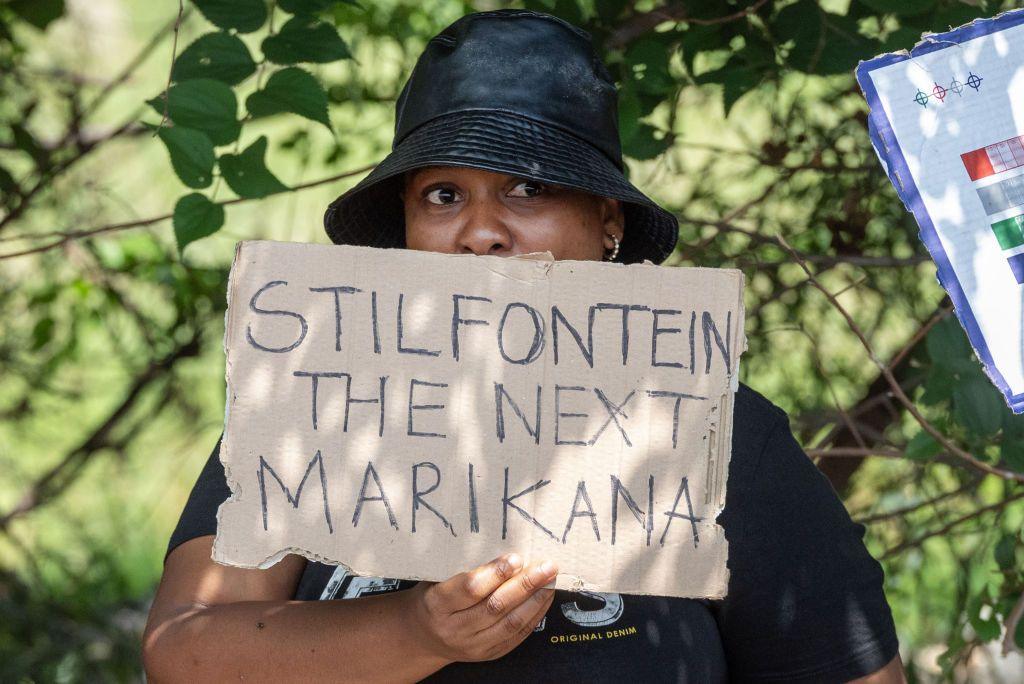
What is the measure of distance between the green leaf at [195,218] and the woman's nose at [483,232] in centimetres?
51

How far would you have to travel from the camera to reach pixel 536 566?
4.12 ft

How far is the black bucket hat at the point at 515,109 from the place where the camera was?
4.90 ft

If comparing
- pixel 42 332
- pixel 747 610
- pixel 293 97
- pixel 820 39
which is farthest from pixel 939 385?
pixel 42 332

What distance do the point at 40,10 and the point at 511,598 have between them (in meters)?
1.65

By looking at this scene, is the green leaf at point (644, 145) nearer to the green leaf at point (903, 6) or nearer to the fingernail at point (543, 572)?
the green leaf at point (903, 6)

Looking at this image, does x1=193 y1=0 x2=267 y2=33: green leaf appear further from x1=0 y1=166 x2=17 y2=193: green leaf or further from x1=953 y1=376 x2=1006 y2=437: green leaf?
x1=953 y1=376 x2=1006 y2=437: green leaf

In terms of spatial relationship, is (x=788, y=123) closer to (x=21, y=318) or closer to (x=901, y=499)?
(x=901, y=499)

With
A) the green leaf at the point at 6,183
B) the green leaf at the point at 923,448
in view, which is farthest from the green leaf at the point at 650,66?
the green leaf at the point at 6,183

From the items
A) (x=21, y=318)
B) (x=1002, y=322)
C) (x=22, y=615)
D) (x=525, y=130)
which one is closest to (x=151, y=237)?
(x=21, y=318)

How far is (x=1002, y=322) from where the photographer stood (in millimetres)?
1279

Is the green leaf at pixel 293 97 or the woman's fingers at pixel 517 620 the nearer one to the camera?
the woman's fingers at pixel 517 620

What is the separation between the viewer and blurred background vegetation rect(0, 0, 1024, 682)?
1879 millimetres

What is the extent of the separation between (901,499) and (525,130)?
2167 millimetres

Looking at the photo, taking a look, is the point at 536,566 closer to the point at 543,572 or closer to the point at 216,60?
the point at 543,572
